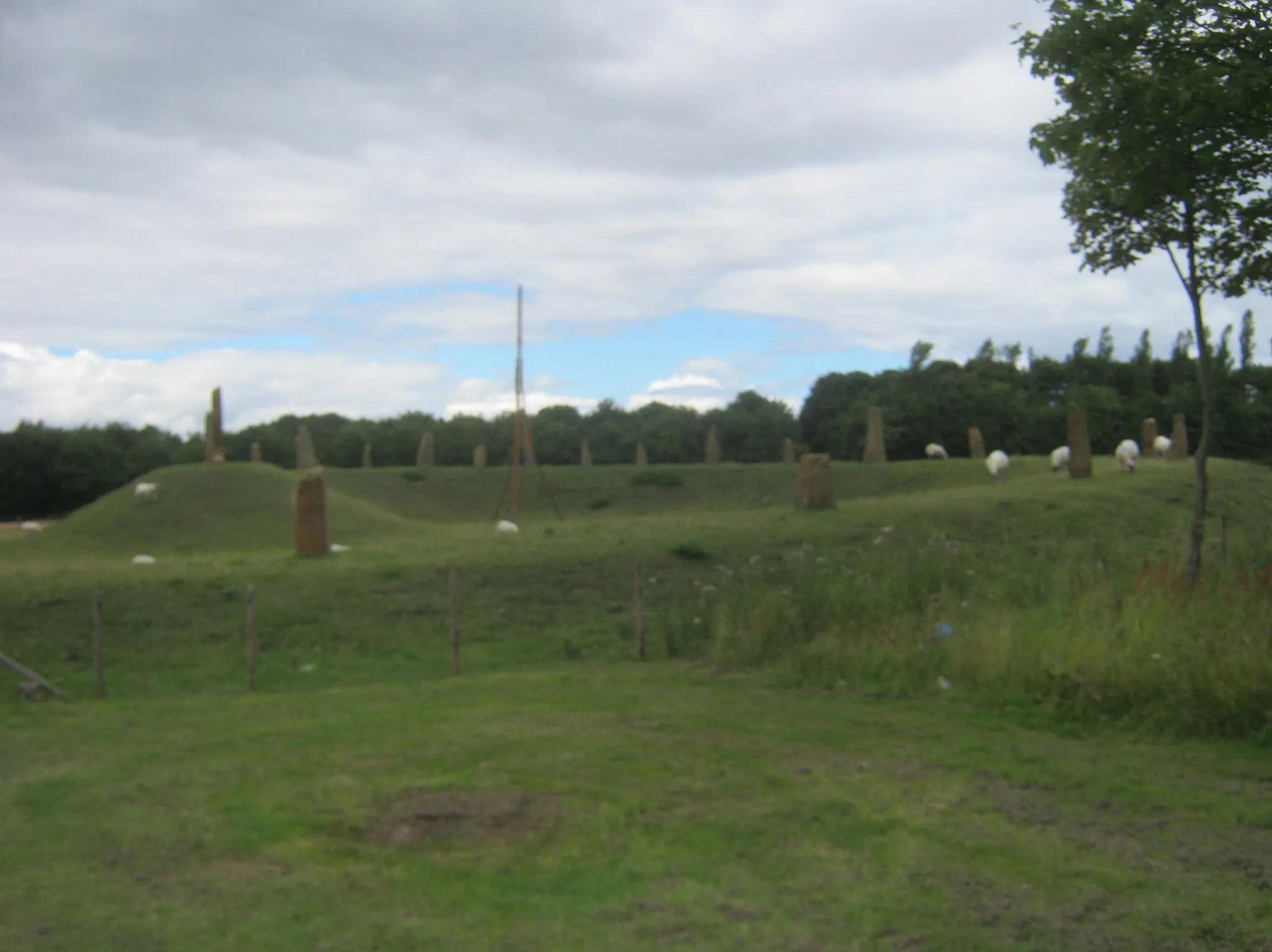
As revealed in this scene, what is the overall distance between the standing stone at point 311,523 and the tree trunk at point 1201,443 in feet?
56.2

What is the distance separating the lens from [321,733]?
10.3m

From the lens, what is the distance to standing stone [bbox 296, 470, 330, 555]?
24.6m

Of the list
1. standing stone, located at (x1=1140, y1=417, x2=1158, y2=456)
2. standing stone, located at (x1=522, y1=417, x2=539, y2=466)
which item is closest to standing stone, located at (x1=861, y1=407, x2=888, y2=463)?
standing stone, located at (x1=1140, y1=417, x2=1158, y2=456)

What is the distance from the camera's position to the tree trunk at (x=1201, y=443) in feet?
40.4

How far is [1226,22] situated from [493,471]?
1472 inches

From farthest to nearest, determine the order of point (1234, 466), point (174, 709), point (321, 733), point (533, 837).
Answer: point (1234, 466) → point (174, 709) → point (321, 733) → point (533, 837)

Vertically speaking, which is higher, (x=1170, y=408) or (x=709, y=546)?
(x=1170, y=408)

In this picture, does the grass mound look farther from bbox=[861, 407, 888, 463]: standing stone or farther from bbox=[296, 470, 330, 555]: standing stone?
bbox=[861, 407, 888, 463]: standing stone

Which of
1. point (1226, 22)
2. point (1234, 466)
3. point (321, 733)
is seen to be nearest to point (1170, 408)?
point (1234, 466)

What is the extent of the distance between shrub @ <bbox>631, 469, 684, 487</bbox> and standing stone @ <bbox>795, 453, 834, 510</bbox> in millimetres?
15059

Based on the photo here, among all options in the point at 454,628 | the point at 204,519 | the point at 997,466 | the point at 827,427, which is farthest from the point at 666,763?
the point at 827,427

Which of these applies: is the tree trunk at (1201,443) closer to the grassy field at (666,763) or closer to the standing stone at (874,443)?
the grassy field at (666,763)

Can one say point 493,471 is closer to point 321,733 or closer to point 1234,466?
point 1234,466

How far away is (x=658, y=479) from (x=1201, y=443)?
31.6 m
